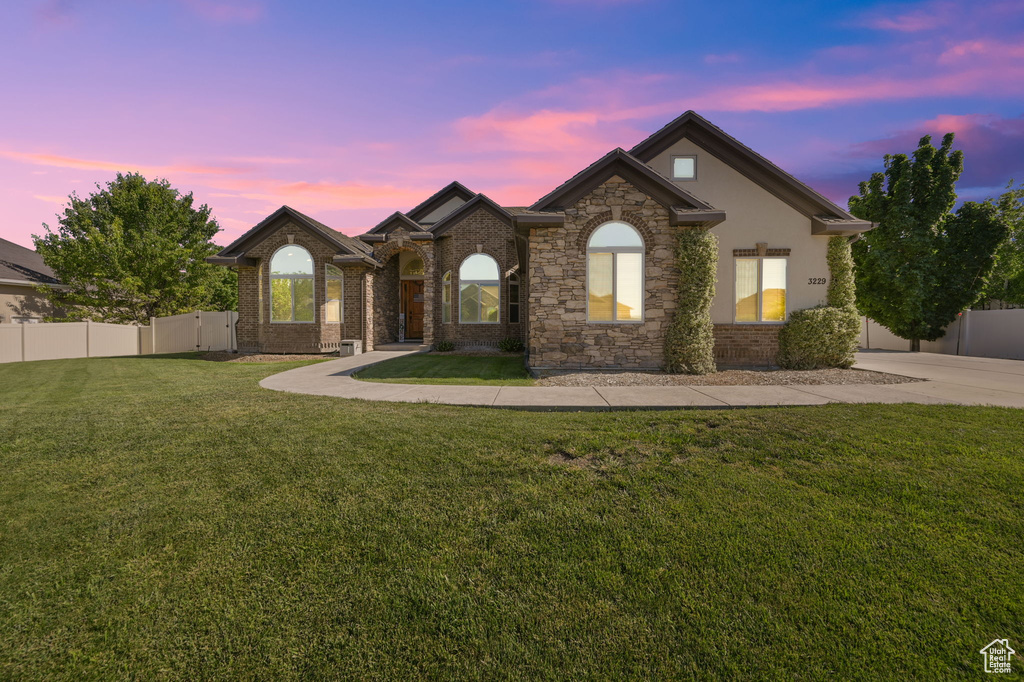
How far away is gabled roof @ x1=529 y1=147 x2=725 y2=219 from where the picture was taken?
33.8ft

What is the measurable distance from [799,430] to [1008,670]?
3.14 m

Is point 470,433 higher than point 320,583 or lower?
higher

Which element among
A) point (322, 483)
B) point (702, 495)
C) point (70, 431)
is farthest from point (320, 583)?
point (70, 431)

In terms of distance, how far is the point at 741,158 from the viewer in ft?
39.2

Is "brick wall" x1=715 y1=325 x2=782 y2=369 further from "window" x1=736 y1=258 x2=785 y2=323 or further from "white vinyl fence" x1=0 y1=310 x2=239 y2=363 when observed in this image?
"white vinyl fence" x1=0 y1=310 x2=239 y2=363

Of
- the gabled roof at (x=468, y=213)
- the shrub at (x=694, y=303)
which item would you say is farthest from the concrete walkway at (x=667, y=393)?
the gabled roof at (x=468, y=213)

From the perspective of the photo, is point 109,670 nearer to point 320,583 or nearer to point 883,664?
point 320,583

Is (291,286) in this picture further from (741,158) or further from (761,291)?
(761,291)

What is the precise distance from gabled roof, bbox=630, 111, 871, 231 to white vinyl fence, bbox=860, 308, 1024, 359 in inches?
474

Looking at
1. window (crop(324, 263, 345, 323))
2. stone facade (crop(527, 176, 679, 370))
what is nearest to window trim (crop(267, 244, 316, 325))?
window (crop(324, 263, 345, 323))

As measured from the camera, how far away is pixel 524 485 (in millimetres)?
4020

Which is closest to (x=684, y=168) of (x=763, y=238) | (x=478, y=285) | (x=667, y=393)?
(x=763, y=238)

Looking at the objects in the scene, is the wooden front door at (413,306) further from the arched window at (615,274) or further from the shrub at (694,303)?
the shrub at (694,303)

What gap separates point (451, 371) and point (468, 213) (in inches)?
340
